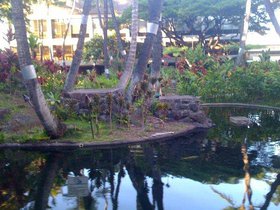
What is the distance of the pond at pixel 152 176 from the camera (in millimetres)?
6422

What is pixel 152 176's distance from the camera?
7.73 m

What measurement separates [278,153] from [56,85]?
934cm

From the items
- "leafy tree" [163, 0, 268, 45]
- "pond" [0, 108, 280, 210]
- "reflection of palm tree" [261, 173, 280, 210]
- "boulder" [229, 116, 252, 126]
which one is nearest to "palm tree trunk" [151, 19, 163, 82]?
"boulder" [229, 116, 252, 126]

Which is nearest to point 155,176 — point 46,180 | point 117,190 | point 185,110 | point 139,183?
point 139,183

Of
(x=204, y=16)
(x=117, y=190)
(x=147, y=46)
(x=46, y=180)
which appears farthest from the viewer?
(x=204, y=16)

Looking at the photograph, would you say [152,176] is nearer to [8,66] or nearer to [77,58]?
[77,58]

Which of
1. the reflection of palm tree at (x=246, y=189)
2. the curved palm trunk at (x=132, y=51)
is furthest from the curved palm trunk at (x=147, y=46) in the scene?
the reflection of palm tree at (x=246, y=189)

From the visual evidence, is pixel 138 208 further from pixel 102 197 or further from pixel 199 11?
pixel 199 11

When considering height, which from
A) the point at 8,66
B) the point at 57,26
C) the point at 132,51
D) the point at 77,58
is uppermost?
the point at 57,26

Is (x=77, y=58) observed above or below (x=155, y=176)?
above

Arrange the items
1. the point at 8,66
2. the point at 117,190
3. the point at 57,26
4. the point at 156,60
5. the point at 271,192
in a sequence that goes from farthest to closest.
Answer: the point at 57,26 → the point at 8,66 → the point at 156,60 → the point at 117,190 → the point at 271,192

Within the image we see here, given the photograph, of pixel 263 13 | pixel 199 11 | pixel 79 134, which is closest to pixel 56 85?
pixel 79 134

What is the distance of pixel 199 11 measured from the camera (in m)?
27.4

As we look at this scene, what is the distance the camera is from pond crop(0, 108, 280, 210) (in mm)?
6422
